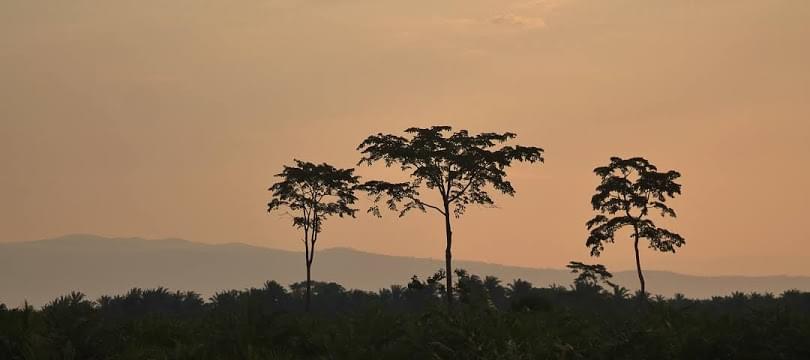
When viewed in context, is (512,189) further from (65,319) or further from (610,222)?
(65,319)

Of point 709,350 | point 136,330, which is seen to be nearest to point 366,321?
point 136,330

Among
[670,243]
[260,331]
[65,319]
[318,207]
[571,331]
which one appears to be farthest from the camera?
[318,207]

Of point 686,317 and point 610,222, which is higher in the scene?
point 610,222

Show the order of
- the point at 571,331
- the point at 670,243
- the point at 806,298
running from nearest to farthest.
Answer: the point at 571,331 → the point at 670,243 → the point at 806,298

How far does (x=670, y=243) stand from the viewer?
5397 cm

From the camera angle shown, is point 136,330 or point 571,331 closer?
point 136,330

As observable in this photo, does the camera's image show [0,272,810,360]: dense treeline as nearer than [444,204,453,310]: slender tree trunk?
Yes

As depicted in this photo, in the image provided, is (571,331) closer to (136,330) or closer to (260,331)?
(260,331)

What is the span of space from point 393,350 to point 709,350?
243 inches

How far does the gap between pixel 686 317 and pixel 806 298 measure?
235 feet

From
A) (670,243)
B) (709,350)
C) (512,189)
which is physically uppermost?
(512,189)

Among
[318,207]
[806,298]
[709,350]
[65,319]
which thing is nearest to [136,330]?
[65,319]

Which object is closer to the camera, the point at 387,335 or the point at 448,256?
the point at 387,335

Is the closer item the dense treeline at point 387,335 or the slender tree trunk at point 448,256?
the dense treeline at point 387,335
